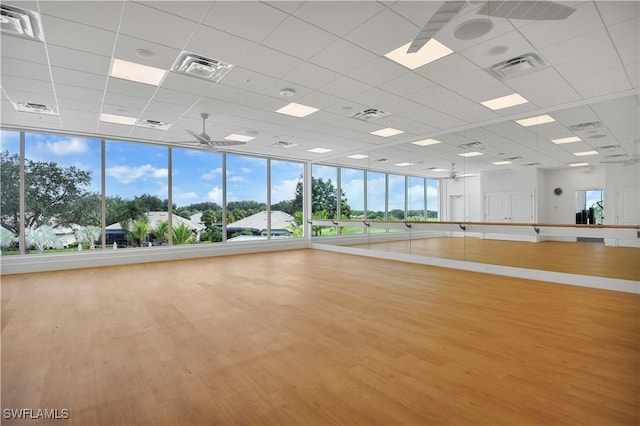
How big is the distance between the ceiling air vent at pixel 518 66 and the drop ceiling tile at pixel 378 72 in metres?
1.25

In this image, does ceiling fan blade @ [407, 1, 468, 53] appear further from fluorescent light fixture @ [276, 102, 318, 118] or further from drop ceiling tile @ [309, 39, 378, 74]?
fluorescent light fixture @ [276, 102, 318, 118]

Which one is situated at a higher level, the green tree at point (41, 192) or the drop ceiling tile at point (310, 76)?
the drop ceiling tile at point (310, 76)

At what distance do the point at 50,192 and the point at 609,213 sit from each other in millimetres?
11799

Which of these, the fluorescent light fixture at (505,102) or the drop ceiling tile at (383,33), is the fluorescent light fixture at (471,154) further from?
the drop ceiling tile at (383,33)

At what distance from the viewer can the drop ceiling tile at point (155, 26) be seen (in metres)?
3.06

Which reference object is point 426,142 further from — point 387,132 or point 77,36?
point 77,36

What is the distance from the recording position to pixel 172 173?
29.0ft

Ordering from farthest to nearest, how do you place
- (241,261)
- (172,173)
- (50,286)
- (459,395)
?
1. (172,173)
2. (241,261)
3. (50,286)
4. (459,395)

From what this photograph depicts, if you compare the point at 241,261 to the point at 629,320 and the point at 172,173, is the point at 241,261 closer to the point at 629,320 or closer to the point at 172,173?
the point at 172,173

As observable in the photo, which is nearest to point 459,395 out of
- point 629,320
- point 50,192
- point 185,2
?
point 629,320

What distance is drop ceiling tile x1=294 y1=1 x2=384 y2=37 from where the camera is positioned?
9.69 feet

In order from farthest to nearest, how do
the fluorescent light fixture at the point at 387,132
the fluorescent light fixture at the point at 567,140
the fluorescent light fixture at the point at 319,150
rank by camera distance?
the fluorescent light fixture at the point at 319,150 < the fluorescent light fixture at the point at 387,132 < the fluorescent light fixture at the point at 567,140

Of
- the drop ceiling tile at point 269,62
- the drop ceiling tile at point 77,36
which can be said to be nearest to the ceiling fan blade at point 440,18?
→ the drop ceiling tile at point 269,62

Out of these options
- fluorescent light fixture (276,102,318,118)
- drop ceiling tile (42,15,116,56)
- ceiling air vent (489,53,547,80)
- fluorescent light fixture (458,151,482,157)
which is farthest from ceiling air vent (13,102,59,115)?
fluorescent light fixture (458,151,482,157)
